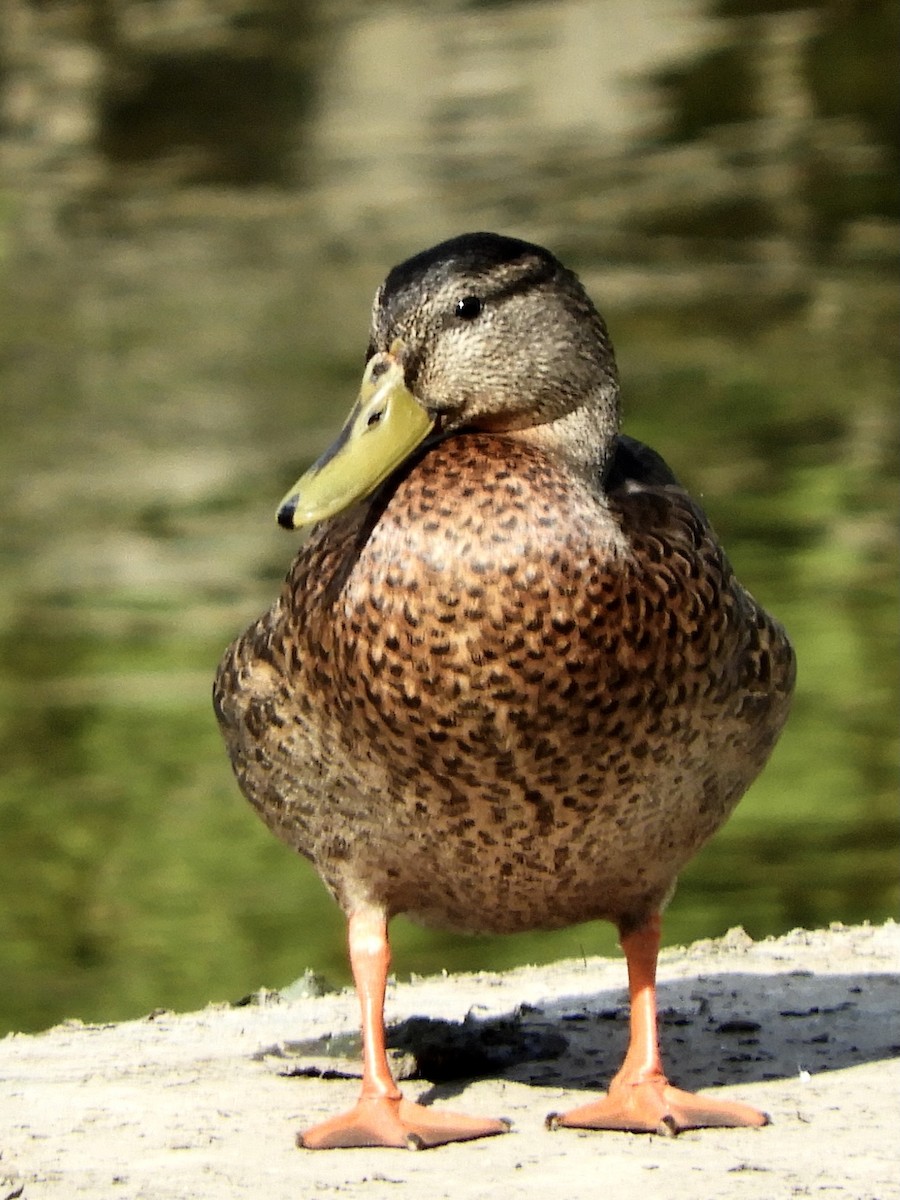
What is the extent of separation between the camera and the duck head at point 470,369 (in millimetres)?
3896

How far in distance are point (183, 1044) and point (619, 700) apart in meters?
1.36

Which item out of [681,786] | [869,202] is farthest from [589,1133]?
[869,202]

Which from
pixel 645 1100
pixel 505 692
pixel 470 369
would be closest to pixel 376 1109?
pixel 645 1100

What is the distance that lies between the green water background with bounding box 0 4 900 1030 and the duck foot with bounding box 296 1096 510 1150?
2.46 m

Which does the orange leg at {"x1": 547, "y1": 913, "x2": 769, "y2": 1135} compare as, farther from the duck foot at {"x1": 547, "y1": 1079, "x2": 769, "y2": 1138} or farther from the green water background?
the green water background

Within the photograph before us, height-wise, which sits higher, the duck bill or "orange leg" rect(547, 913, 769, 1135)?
the duck bill

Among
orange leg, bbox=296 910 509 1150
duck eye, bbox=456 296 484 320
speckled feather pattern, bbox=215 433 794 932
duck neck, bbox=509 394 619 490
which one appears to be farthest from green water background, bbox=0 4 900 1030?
duck eye, bbox=456 296 484 320

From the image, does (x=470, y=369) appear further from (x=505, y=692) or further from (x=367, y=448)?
(x=505, y=692)

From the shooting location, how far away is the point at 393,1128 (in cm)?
399

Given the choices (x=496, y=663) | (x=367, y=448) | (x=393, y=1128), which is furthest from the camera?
(x=393, y=1128)

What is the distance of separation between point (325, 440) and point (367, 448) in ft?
24.6

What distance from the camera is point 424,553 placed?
380 cm

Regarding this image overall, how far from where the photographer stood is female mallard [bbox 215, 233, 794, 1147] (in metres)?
3.80

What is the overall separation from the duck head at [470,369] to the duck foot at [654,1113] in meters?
0.99
